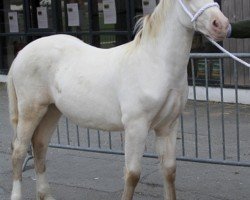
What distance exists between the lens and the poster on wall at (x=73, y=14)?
11992 mm

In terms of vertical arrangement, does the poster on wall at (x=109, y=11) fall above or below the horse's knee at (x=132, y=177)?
above

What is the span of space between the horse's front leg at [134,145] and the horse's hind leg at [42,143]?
1199 mm

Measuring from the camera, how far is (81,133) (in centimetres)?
810

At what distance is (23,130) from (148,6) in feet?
21.5

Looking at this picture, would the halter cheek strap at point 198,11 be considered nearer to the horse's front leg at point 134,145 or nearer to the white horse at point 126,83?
the white horse at point 126,83

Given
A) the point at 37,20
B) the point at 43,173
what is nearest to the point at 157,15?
the point at 43,173

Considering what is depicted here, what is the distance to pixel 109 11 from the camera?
11422 mm

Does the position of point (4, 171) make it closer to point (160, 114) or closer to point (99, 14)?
point (160, 114)

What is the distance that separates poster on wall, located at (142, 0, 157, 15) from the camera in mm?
10727

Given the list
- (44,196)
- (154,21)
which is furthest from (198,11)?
(44,196)

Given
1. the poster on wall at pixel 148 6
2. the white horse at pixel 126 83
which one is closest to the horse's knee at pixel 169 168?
the white horse at pixel 126 83

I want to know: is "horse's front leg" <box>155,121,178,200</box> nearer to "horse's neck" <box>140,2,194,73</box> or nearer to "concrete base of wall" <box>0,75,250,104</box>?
"horse's neck" <box>140,2,194,73</box>

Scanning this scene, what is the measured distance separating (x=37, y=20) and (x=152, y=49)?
9.31 meters

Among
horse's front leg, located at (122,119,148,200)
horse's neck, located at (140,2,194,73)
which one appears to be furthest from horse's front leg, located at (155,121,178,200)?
horse's neck, located at (140,2,194,73)
